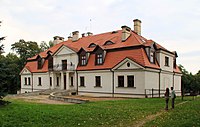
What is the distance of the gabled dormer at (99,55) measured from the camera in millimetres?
30266

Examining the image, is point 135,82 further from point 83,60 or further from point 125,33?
point 83,60

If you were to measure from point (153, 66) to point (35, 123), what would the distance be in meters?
19.6

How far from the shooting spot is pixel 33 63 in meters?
42.8

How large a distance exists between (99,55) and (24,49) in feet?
99.3

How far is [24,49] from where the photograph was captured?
5503cm

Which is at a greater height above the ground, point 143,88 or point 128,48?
point 128,48

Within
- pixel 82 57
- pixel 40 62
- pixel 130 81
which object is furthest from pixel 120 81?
pixel 40 62

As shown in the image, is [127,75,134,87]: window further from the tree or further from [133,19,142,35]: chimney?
the tree

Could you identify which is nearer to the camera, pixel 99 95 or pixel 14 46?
pixel 99 95

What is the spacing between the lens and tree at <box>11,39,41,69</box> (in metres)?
54.9

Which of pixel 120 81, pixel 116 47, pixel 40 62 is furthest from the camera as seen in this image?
pixel 40 62

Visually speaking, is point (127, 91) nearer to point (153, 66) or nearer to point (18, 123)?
point (153, 66)

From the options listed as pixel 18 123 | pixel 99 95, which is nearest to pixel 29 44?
pixel 99 95

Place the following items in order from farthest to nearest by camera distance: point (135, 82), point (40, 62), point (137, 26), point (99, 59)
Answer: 1. point (40, 62)
2. point (137, 26)
3. point (99, 59)
4. point (135, 82)
